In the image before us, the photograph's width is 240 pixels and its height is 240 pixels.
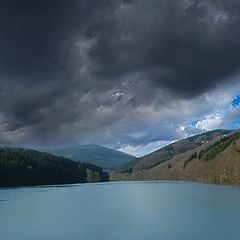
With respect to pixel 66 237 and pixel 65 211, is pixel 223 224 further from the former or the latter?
pixel 65 211

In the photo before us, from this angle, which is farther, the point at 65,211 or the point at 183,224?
the point at 65,211

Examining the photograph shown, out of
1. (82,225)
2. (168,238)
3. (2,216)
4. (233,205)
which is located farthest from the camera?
(233,205)

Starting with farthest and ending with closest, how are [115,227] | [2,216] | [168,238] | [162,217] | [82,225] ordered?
[2,216], [162,217], [82,225], [115,227], [168,238]

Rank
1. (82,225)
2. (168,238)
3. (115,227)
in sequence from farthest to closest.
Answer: (82,225)
(115,227)
(168,238)

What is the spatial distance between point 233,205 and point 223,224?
34.1 meters

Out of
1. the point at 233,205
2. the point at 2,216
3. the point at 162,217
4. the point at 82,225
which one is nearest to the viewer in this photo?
the point at 82,225

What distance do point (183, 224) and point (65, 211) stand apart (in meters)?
39.7

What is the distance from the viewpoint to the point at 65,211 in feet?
350

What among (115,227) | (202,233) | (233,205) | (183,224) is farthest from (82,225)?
(233,205)

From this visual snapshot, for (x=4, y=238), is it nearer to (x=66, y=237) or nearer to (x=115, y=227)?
(x=66, y=237)

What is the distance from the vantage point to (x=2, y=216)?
97688 mm

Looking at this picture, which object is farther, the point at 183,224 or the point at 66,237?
the point at 183,224

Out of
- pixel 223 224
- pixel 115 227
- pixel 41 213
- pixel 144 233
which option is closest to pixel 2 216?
pixel 41 213

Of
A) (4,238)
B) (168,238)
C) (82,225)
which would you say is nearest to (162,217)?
(82,225)
